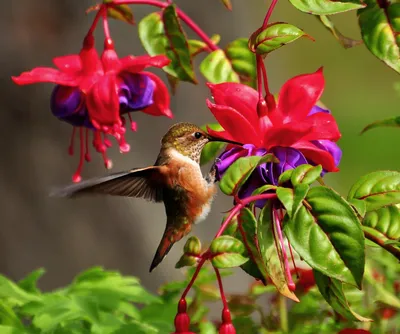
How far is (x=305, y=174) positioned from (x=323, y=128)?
3.6 inches

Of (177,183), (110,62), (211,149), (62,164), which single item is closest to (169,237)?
(177,183)

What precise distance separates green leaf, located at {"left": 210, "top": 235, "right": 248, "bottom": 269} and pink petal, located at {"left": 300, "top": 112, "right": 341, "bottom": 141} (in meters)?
0.15

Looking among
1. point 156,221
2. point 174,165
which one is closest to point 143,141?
point 156,221

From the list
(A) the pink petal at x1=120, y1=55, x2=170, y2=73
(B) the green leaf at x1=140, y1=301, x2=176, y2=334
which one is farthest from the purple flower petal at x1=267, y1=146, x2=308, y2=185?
(B) the green leaf at x1=140, y1=301, x2=176, y2=334

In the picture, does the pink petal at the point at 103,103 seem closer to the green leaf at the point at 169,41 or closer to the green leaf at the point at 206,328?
the green leaf at the point at 169,41

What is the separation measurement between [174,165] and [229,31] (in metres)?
1.31

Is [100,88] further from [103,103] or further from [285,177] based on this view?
[285,177]

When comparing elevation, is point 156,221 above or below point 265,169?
below

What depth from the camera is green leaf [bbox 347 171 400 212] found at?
82cm

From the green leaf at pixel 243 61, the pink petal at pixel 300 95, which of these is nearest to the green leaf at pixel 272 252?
the pink petal at pixel 300 95

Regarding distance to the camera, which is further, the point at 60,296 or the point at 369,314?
the point at 369,314

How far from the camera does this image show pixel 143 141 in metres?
2.57

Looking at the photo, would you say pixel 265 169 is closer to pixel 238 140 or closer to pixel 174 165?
pixel 238 140

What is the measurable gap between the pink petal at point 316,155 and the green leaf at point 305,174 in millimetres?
69
